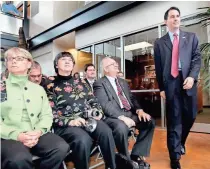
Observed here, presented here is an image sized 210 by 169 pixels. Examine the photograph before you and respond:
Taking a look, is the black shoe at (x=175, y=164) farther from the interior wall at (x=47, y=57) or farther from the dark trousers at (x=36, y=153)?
the interior wall at (x=47, y=57)

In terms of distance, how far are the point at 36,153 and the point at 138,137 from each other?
1052mm

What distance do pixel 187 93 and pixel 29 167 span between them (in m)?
1.50

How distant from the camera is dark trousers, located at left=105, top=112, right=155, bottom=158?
175 centimetres

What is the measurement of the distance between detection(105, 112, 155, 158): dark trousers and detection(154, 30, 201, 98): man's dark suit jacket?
40cm

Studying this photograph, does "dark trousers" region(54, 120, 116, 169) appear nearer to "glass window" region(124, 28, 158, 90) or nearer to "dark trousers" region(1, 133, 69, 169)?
"dark trousers" region(1, 133, 69, 169)

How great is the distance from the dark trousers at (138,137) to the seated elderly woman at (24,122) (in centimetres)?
54

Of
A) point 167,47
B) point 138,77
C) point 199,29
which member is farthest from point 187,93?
point 138,77

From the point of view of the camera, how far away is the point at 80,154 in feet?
4.83

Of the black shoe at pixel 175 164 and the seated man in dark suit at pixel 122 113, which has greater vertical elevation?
the seated man in dark suit at pixel 122 113

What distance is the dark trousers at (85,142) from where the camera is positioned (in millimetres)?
1474

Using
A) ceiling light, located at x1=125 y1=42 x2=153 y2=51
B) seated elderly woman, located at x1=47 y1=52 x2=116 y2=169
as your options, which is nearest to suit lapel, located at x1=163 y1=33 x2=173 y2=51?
seated elderly woman, located at x1=47 y1=52 x2=116 y2=169

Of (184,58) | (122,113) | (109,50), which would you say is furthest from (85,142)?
(109,50)

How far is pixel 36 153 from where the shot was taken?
4.37ft

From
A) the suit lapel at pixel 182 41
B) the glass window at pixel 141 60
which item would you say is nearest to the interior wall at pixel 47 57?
the glass window at pixel 141 60
